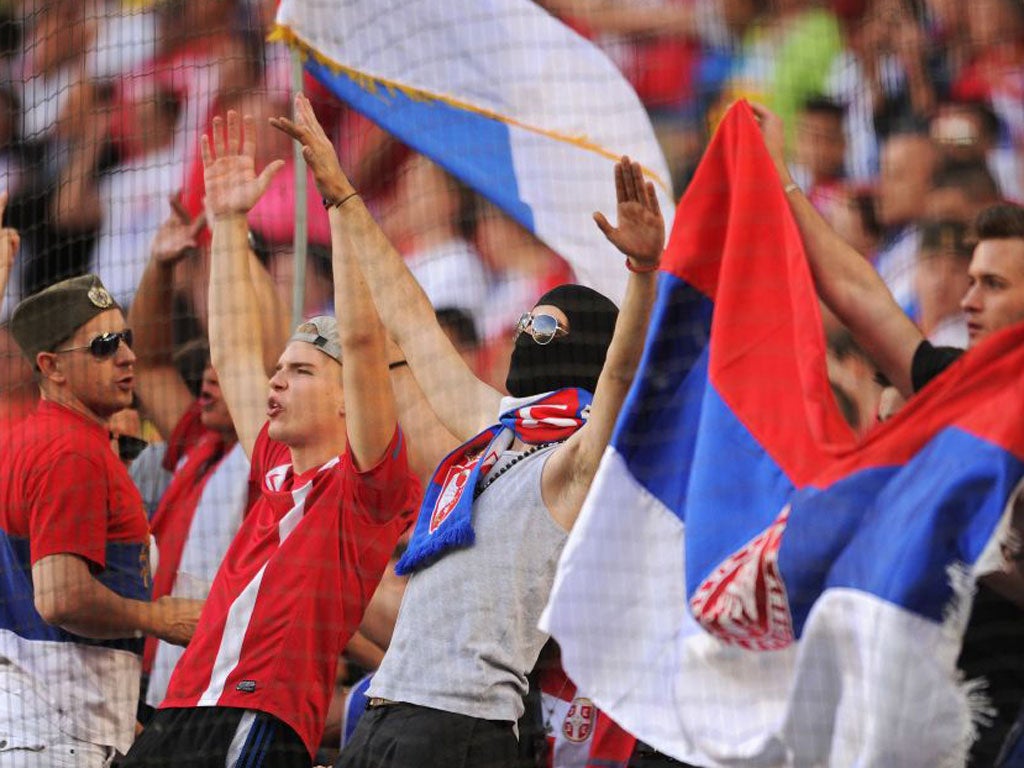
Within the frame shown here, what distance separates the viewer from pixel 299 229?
16.0 feet

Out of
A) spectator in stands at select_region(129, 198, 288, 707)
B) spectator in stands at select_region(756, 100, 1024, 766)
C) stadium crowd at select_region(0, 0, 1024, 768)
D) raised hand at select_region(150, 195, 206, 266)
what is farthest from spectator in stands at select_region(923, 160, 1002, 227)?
raised hand at select_region(150, 195, 206, 266)

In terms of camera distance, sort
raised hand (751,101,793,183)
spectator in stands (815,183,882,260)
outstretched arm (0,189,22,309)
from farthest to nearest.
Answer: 1. outstretched arm (0,189,22,309)
2. spectator in stands (815,183,882,260)
3. raised hand (751,101,793,183)

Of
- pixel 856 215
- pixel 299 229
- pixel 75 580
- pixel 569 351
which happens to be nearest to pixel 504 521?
pixel 569 351

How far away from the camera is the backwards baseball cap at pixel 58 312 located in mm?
4574

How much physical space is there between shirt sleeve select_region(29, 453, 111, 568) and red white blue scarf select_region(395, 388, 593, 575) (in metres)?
1.00

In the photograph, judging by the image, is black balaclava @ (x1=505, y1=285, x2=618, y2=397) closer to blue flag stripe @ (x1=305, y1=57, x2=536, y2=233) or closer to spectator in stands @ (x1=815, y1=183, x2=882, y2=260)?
spectator in stands @ (x1=815, y1=183, x2=882, y2=260)

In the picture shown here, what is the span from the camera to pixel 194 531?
485 cm

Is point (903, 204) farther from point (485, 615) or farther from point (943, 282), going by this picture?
point (485, 615)

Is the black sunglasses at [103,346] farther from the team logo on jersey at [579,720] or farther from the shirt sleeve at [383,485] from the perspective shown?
the team logo on jersey at [579,720]

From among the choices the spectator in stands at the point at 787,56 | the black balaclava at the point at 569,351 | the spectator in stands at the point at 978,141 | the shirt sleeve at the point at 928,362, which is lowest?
the black balaclava at the point at 569,351

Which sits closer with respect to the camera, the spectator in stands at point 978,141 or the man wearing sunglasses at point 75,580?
the spectator in stands at point 978,141

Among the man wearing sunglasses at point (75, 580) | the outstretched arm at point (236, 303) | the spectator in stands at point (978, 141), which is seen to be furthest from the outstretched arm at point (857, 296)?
the man wearing sunglasses at point (75, 580)

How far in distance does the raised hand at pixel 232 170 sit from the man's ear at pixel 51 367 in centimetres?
57

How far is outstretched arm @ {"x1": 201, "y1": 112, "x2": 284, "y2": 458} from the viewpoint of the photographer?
4465 mm
